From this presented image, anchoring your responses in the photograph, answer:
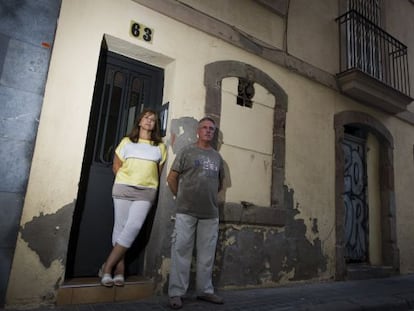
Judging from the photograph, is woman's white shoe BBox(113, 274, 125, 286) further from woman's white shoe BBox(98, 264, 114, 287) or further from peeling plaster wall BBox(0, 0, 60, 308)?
peeling plaster wall BBox(0, 0, 60, 308)

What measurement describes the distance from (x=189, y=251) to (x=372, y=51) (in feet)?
20.9

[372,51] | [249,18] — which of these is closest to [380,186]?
[372,51]

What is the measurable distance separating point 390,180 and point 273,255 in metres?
3.63

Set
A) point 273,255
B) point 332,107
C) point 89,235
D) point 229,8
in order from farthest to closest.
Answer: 1. point 332,107
2. point 229,8
3. point 273,255
4. point 89,235

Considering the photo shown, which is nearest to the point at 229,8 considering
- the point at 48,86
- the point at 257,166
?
the point at 257,166

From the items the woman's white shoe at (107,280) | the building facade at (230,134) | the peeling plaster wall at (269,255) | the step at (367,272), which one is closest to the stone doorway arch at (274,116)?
the building facade at (230,134)

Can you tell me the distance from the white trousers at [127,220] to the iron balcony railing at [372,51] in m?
4.81

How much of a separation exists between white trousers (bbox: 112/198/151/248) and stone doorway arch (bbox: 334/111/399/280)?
369cm

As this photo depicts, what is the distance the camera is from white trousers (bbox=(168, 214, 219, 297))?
11.0ft

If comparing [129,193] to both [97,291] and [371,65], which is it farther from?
[371,65]

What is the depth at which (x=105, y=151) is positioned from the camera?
3984 millimetres

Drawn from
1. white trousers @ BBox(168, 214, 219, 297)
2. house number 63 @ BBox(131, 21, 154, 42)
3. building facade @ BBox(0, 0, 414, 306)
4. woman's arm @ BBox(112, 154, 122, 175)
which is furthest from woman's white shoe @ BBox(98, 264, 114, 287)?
house number 63 @ BBox(131, 21, 154, 42)

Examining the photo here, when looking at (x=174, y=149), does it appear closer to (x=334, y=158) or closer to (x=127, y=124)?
(x=127, y=124)

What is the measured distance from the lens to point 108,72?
4152mm
